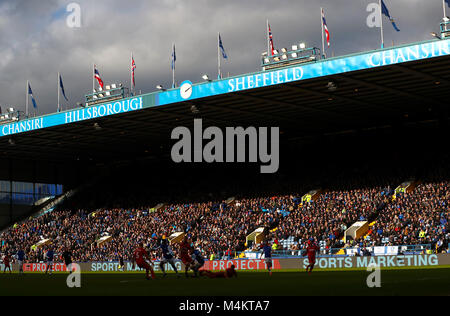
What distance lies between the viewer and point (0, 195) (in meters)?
71.9

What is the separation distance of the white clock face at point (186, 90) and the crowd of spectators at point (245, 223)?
11230 millimetres

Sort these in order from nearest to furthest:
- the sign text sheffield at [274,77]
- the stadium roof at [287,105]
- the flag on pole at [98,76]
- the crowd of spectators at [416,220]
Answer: the sign text sheffield at [274,77], the stadium roof at [287,105], the crowd of spectators at [416,220], the flag on pole at [98,76]

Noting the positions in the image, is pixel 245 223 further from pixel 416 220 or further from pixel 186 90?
pixel 416 220

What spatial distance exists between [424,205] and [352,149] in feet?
48.7

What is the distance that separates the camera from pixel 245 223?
166ft

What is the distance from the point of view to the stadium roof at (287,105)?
38031 millimetres

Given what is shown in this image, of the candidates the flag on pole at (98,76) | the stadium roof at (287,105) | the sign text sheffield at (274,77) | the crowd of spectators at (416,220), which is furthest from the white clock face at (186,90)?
the crowd of spectators at (416,220)

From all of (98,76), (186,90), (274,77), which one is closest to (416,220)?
(274,77)

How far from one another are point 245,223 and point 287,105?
10.0 meters

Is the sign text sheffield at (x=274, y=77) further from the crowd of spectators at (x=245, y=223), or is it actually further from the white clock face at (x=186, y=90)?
the crowd of spectators at (x=245, y=223)
